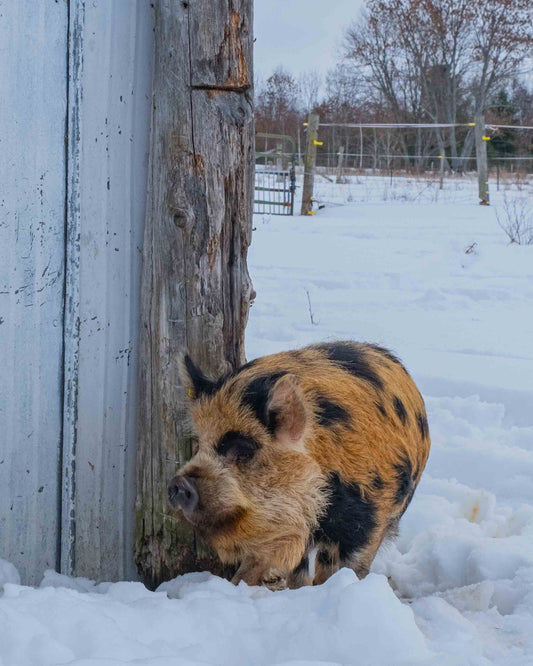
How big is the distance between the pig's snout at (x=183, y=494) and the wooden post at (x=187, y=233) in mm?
388

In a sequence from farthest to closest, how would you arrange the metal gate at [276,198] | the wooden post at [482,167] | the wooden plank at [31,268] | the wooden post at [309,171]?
the wooden post at [482,167], the metal gate at [276,198], the wooden post at [309,171], the wooden plank at [31,268]

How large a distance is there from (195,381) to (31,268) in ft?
2.15

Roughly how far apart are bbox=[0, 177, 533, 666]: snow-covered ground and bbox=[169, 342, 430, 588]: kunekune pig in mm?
209

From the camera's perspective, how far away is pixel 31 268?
8.14ft

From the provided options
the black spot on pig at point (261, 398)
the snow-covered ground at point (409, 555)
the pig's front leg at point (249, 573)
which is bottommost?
the pig's front leg at point (249, 573)

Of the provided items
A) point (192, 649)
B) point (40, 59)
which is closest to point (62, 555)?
point (192, 649)

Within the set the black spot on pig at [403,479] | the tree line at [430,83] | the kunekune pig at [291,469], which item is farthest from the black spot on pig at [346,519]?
the tree line at [430,83]

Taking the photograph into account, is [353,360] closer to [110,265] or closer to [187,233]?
[187,233]

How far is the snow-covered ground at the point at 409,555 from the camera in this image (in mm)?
1888

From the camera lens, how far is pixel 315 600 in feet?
6.95

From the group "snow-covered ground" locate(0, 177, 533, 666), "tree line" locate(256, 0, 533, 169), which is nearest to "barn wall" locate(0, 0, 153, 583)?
"snow-covered ground" locate(0, 177, 533, 666)

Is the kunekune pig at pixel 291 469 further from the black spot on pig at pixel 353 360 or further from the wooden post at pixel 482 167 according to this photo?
the wooden post at pixel 482 167

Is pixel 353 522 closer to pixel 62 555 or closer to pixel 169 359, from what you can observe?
pixel 169 359

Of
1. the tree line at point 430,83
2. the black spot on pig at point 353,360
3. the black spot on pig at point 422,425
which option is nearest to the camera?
the black spot on pig at point 353,360
